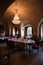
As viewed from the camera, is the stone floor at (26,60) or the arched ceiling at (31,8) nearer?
the stone floor at (26,60)

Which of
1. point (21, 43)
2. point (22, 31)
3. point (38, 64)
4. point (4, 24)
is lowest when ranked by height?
point (38, 64)

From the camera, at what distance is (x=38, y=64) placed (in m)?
5.02

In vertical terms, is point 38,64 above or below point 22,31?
below

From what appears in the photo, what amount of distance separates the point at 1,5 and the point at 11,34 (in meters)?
10.8

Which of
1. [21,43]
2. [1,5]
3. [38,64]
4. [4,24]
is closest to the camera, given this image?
[1,5]

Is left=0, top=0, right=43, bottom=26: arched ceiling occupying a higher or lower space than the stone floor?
higher

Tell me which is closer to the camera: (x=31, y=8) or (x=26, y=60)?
(x=26, y=60)

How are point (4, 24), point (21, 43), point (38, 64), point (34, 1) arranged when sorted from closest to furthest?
point (38, 64) < point (21, 43) < point (34, 1) < point (4, 24)

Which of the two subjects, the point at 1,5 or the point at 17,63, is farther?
the point at 17,63

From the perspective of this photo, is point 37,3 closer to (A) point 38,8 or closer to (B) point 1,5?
(A) point 38,8

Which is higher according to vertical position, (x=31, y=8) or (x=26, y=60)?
(x=31, y=8)

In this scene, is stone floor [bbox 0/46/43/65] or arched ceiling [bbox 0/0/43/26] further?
arched ceiling [bbox 0/0/43/26]

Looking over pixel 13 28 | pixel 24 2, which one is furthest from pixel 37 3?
pixel 13 28

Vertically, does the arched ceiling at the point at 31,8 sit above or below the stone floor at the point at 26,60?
above
